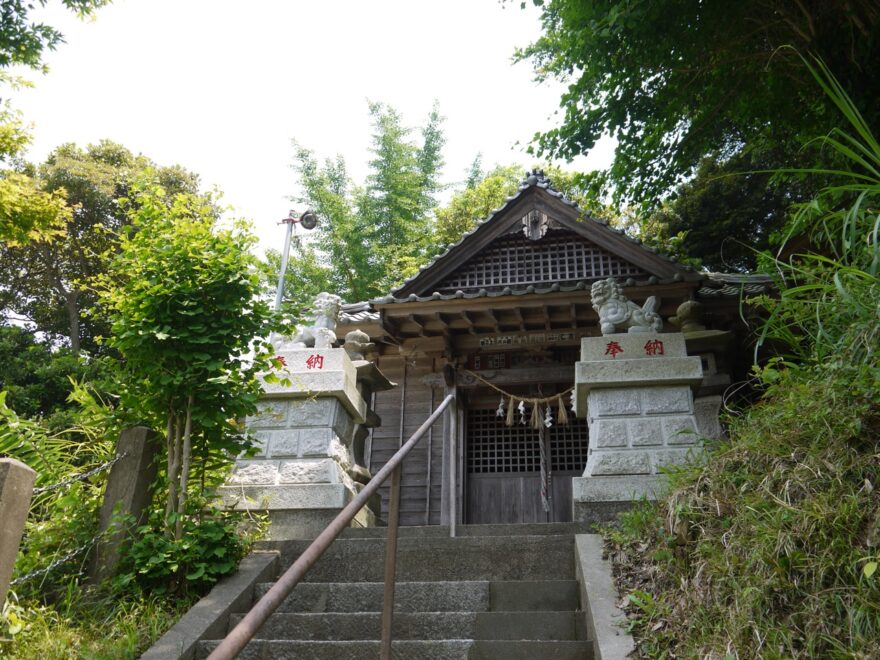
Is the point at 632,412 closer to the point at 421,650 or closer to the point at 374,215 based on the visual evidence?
the point at 421,650

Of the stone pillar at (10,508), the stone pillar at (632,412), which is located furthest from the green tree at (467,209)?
the stone pillar at (10,508)

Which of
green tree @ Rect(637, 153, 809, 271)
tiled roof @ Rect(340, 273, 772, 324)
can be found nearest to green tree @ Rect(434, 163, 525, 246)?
green tree @ Rect(637, 153, 809, 271)

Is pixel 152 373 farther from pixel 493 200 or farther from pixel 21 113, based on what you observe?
pixel 493 200

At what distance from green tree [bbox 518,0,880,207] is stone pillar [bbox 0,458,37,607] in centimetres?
502

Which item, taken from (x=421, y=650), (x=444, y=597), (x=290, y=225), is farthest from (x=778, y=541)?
(x=290, y=225)

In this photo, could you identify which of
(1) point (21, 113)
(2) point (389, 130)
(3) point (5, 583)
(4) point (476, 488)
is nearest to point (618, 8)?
(3) point (5, 583)

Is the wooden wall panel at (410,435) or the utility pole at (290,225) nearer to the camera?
the wooden wall panel at (410,435)

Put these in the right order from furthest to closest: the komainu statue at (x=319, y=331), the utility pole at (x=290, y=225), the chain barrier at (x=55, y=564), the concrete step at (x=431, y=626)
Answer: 1. the utility pole at (x=290, y=225)
2. the komainu statue at (x=319, y=331)
3. the chain barrier at (x=55, y=564)
4. the concrete step at (x=431, y=626)

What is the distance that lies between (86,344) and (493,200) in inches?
521

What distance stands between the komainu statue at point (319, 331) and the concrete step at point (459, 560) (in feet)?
7.61

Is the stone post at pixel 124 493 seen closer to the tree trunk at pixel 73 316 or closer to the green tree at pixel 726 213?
the green tree at pixel 726 213

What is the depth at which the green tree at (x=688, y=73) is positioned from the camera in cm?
557

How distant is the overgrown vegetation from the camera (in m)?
2.47

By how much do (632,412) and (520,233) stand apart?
5.42 metres
